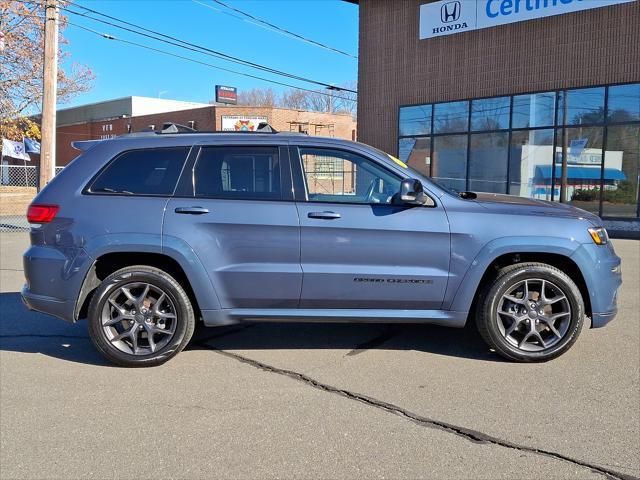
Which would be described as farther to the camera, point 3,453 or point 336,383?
point 336,383

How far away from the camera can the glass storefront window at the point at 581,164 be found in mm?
15922

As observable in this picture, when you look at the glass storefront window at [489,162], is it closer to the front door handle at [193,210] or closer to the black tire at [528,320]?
the black tire at [528,320]

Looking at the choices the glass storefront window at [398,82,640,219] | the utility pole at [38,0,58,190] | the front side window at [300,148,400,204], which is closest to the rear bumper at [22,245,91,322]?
the front side window at [300,148,400,204]

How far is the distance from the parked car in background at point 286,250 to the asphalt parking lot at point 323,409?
40cm

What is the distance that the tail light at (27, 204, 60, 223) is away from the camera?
4406 mm

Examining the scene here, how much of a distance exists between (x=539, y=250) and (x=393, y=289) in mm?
1200

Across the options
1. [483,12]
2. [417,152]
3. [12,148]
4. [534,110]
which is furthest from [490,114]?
[12,148]

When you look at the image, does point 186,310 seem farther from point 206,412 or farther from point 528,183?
point 528,183

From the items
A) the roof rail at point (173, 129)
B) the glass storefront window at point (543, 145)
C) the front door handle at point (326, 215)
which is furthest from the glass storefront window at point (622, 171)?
the roof rail at point (173, 129)

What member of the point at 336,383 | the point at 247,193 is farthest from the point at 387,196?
the point at 336,383

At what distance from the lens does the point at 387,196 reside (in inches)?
174

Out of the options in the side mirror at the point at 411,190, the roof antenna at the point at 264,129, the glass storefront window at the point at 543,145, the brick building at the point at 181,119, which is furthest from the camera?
the brick building at the point at 181,119

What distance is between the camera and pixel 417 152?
20.0 m

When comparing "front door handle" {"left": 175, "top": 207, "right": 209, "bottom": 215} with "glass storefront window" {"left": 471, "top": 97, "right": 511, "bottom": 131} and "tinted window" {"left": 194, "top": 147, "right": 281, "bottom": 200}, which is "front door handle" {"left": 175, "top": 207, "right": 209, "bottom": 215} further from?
"glass storefront window" {"left": 471, "top": 97, "right": 511, "bottom": 131}
